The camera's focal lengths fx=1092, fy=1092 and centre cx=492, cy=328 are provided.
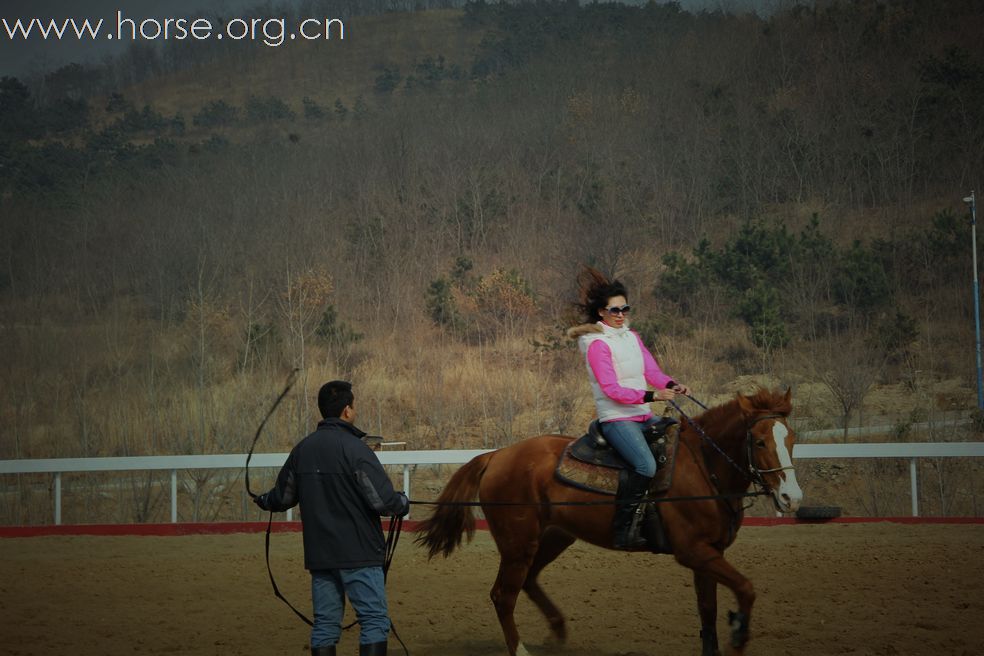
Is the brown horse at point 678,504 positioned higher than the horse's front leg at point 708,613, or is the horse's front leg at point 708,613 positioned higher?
the brown horse at point 678,504

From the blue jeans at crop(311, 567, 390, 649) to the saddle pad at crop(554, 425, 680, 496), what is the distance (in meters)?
2.31

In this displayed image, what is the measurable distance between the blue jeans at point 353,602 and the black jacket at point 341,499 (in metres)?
0.09

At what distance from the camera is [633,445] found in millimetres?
8070

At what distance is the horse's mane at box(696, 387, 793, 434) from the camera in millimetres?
7879

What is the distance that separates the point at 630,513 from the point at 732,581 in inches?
38.3

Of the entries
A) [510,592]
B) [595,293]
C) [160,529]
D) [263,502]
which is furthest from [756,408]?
[160,529]

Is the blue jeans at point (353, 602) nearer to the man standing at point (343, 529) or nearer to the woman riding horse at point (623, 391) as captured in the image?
the man standing at point (343, 529)

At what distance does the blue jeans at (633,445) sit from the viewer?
8.05 metres

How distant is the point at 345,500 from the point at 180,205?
54594mm

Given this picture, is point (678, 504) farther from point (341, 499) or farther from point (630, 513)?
Result: point (341, 499)

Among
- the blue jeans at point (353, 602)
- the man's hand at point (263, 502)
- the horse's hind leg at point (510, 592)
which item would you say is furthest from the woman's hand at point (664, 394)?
the man's hand at point (263, 502)

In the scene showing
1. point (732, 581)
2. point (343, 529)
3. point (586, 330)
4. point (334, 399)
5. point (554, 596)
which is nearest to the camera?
point (343, 529)

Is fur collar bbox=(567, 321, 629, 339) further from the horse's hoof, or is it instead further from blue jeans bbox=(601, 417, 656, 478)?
the horse's hoof

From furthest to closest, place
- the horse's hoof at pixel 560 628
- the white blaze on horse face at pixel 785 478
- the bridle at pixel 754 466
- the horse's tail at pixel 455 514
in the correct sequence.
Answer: the horse's tail at pixel 455 514, the horse's hoof at pixel 560 628, the bridle at pixel 754 466, the white blaze on horse face at pixel 785 478
